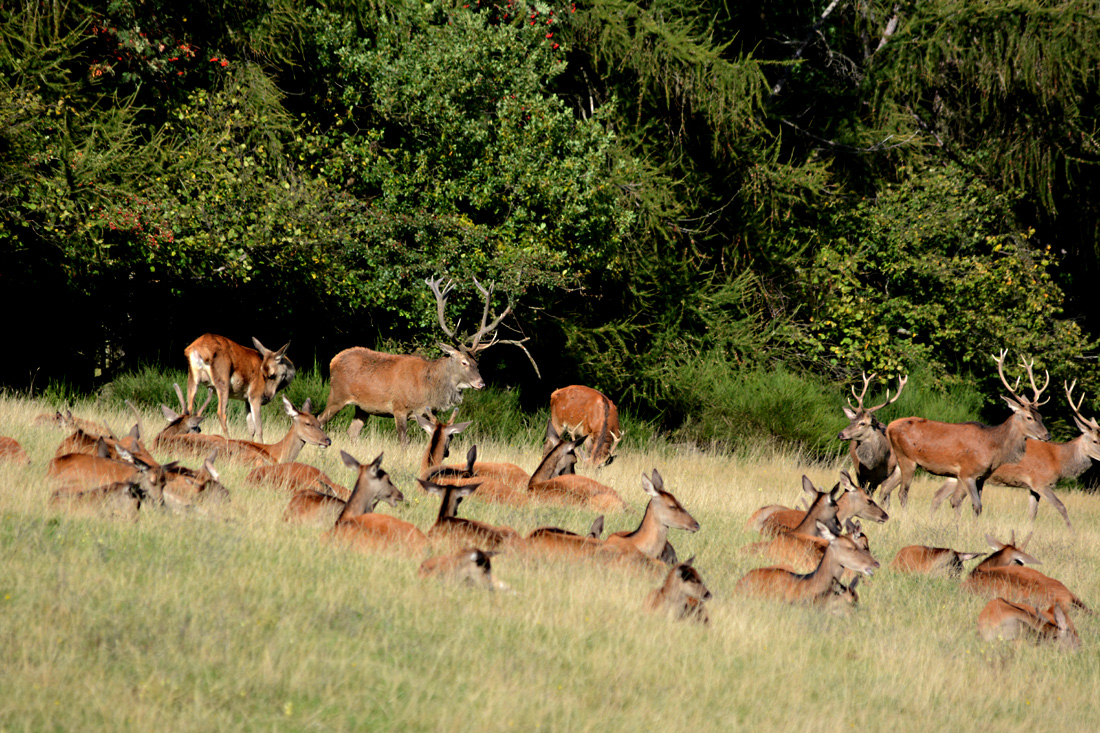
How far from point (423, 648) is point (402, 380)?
893 centimetres

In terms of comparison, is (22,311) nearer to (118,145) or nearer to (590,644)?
(118,145)

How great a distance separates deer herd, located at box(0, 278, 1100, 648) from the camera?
6.78m

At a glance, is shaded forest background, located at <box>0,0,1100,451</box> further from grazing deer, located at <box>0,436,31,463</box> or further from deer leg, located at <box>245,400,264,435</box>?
grazing deer, located at <box>0,436,31,463</box>

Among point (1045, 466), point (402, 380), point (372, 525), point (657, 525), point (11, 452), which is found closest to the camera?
point (372, 525)

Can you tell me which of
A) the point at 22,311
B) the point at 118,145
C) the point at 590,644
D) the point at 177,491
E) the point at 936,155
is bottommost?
the point at 22,311

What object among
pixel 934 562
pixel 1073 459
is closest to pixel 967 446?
pixel 1073 459

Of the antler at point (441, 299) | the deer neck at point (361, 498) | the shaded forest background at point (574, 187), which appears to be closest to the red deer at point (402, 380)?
the antler at point (441, 299)

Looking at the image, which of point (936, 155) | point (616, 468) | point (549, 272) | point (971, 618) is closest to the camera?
point (971, 618)

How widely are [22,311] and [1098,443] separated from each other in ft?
48.5

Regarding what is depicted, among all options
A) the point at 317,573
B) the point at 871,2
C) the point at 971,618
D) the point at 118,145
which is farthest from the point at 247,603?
the point at 871,2

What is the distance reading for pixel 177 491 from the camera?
7359 millimetres

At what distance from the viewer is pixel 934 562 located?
27.6 feet

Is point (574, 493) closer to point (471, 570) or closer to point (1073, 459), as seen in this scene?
point (471, 570)

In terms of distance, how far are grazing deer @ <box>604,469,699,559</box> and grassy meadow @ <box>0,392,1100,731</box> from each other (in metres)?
0.40
